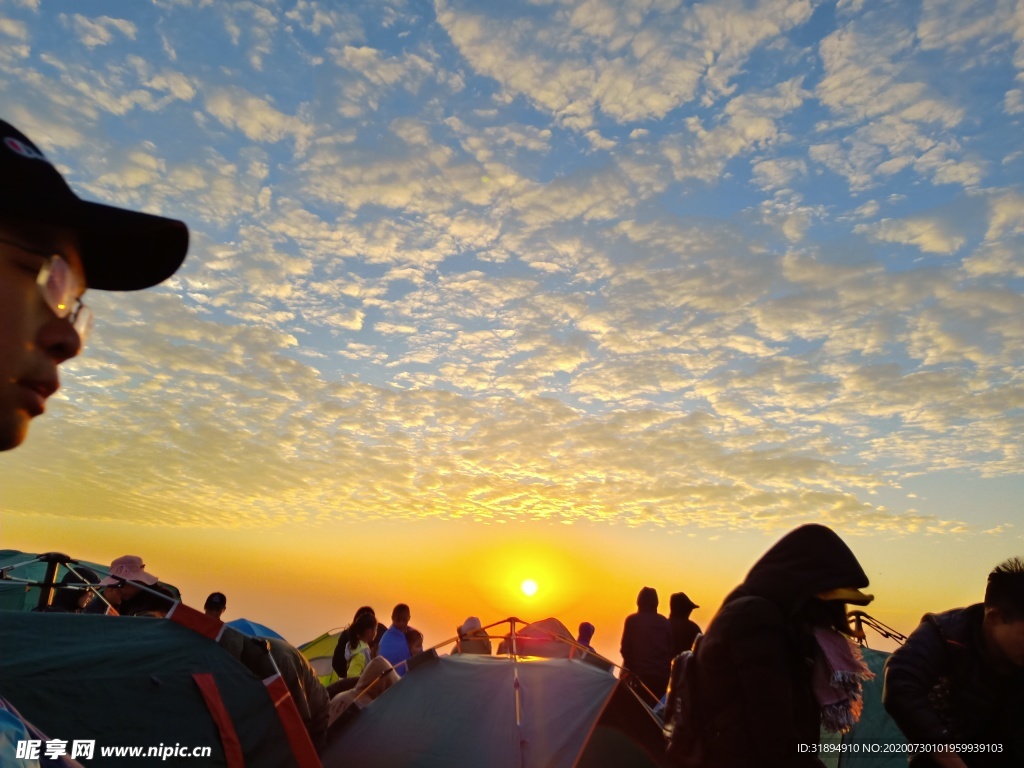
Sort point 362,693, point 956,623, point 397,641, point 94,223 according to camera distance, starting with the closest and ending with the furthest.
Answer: point 94,223 → point 956,623 → point 362,693 → point 397,641

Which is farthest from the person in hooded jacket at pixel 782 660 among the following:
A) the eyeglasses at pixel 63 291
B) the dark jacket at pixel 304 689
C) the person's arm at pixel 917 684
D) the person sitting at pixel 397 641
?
the person sitting at pixel 397 641

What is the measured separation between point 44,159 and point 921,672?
4454mm

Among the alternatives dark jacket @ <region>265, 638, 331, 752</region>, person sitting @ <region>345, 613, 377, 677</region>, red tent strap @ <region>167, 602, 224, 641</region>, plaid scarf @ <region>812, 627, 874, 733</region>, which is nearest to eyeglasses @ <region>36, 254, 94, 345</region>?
plaid scarf @ <region>812, 627, 874, 733</region>

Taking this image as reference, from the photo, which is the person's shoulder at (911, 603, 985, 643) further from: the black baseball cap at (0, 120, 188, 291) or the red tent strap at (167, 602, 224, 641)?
the red tent strap at (167, 602, 224, 641)

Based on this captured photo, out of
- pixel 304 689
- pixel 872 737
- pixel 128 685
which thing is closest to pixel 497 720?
pixel 304 689

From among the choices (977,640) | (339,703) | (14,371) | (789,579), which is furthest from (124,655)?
(977,640)

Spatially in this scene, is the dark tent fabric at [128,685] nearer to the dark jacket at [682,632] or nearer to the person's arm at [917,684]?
the person's arm at [917,684]

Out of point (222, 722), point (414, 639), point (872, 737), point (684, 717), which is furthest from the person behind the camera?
point (414, 639)

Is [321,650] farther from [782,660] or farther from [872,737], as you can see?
[782,660]

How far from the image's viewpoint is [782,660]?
11.1ft

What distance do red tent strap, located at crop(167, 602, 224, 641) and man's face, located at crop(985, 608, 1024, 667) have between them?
520 cm

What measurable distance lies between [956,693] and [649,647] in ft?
19.7

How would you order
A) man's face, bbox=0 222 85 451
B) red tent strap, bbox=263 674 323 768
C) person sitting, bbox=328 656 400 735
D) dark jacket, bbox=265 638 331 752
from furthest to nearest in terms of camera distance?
person sitting, bbox=328 656 400 735 < dark jacket, bbox=265 638 331 752 < red tent strap, bbox=263 674 323 768 < man's face, bbox=0 222 85 451

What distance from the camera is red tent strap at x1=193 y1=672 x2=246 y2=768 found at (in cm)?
524
